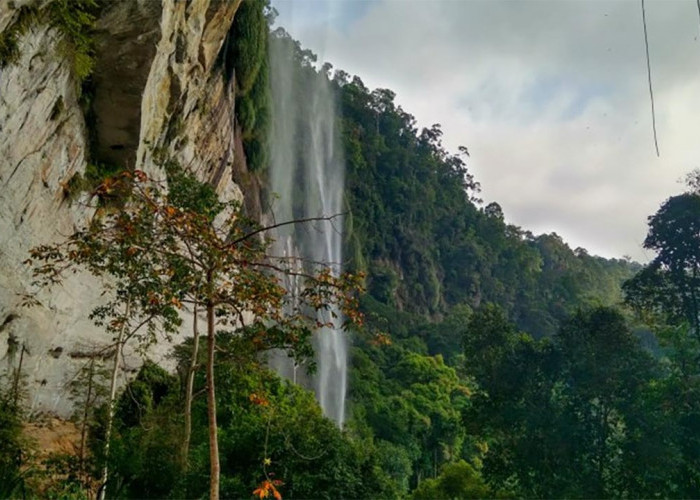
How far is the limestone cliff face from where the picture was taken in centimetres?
1027

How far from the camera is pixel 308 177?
3594 centimetres

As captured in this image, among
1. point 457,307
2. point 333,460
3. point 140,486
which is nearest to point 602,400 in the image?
point 333,460

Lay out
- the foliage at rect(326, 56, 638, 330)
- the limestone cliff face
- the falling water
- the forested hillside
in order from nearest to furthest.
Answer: the forested hillside < the limestone cliff face < the falling water < the foliage at rect(326, 56, 638, 330)

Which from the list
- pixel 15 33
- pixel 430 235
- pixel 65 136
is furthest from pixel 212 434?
pixel 430 235

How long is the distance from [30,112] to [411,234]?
1759 inches

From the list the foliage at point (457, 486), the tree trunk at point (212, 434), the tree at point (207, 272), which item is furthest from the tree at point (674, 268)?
the tree trunk at point (212, 434)

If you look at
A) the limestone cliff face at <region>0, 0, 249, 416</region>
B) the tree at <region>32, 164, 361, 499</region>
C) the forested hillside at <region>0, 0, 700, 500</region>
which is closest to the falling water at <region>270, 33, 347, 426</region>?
the forested hillside at <region>0, 0, 700, 500</region>

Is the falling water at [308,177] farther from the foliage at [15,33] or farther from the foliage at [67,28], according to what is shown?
the foliage at [15,33]

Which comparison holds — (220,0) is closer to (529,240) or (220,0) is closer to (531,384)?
(531,384)

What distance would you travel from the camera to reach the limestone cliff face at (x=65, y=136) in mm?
10273

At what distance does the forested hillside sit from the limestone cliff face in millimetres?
638

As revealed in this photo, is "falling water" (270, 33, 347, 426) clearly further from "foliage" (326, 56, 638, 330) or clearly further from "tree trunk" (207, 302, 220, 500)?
"tree trunk" (207, 302, 220, 500)

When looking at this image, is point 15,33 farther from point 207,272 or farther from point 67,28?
point 207,272

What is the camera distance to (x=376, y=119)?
57.8 m
